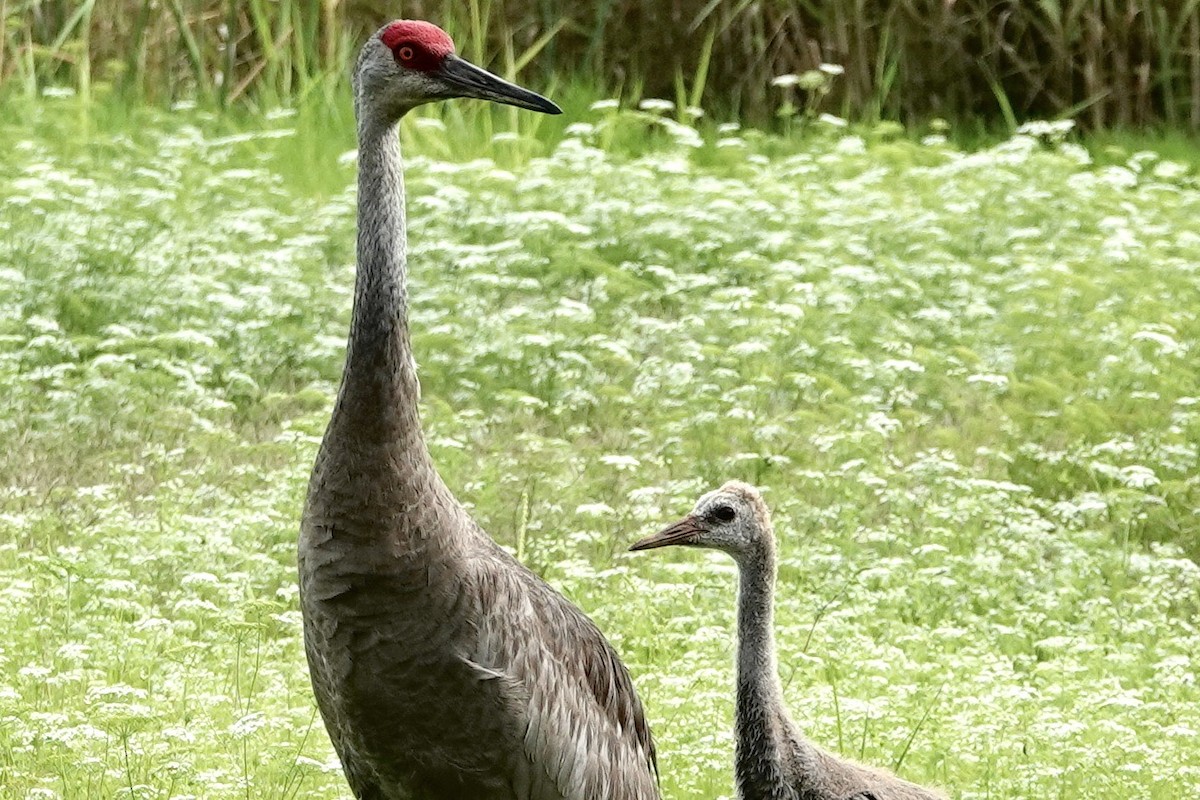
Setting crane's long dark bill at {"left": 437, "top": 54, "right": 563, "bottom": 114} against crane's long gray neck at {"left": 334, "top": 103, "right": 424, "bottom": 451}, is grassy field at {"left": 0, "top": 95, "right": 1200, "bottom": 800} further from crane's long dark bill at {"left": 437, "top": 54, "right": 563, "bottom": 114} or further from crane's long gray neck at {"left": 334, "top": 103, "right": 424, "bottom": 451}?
crane's long dark bill at {"left": 437, "top": 54, "right": 563, "bottom": 114}

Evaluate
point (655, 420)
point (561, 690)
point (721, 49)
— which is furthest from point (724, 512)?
point (721, 49)

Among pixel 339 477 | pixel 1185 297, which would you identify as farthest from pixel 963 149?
pixel 339 477

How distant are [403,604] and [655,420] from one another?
425 cm

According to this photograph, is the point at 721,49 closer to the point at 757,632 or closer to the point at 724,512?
the point at 724,512

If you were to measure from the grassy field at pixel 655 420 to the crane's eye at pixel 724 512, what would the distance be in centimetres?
65

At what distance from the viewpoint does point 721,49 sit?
45.8 feet

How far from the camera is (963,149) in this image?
1357 centimetres

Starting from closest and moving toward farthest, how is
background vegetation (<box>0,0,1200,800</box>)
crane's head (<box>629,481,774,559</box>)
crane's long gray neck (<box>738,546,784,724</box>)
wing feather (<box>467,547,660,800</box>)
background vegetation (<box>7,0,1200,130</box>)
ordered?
wing feather (<box>467,547,660,800</box>), crane's long gray neck (<box>738,546,784,724</box>), crane's head (<box>629,481,774,559</box>), background vegetation (<box>0,0,1200,800</box>), background vegetation (<box>7,0,1200,130</box>)

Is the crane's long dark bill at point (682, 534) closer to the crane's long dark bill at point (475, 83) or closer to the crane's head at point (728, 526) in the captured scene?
the crane's head at point (728, 526)

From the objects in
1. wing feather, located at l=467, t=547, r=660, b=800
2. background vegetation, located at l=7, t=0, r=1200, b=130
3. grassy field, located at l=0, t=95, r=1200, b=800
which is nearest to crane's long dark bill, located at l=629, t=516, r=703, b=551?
wing feather, located at l=467, t=547, r=660, b=800

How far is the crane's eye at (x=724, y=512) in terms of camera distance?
18.5 ft

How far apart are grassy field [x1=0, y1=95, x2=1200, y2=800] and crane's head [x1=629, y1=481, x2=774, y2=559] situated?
1.93ft

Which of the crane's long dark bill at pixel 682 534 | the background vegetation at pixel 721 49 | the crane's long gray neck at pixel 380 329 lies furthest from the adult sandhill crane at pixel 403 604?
the background vegetation at pixel 721 49

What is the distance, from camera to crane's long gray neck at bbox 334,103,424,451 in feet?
15.6
